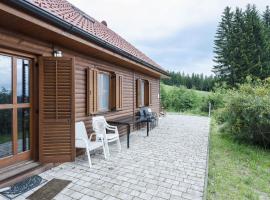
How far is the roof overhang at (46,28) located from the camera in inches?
107

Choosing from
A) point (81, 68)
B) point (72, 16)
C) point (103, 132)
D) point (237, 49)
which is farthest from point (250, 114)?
point (237, 49)

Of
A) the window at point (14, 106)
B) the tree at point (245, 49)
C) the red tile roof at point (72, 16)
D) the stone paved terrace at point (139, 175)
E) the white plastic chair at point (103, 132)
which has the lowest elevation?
the stone paved terrace at point (139, 175)

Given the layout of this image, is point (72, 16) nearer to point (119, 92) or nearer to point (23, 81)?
point (23, 81)

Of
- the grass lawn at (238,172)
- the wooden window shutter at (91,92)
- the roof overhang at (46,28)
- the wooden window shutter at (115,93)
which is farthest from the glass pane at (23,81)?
the grass lawn at (238,172)

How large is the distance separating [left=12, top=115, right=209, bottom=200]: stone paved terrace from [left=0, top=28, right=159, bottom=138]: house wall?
1.30 metres

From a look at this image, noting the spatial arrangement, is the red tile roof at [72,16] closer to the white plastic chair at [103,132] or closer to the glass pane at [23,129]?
the glass pane at [23,129]

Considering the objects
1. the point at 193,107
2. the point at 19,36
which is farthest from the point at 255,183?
the point at 193,107

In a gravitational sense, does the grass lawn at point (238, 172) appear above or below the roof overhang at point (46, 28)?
below

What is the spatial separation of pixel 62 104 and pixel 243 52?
870 inches

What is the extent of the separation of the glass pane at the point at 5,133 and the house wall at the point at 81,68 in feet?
1.95

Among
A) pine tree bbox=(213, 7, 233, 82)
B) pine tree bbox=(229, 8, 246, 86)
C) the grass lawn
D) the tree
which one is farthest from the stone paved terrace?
pine tree bbox=(213, 7, 233, 82)

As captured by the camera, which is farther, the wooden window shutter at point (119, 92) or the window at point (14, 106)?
the wooden window shutter at point (119, 92)

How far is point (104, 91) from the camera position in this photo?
22.1 feet

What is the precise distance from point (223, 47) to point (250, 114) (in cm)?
2083
